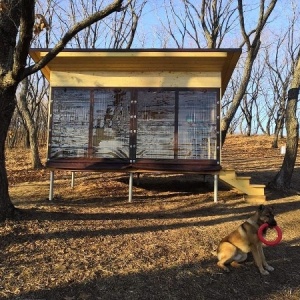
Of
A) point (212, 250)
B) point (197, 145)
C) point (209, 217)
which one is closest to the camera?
point (212, 250)

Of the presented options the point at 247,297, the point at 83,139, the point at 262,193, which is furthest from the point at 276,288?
the point at 83,139

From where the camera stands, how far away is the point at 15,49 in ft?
19.3

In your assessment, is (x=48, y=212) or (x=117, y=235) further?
(x=48, y=212)

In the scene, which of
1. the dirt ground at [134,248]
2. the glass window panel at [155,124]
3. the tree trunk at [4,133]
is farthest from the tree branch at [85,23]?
the glass window panel at [155,124]

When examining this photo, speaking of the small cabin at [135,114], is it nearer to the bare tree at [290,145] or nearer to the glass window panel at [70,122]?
the glass window panel at [70,122]

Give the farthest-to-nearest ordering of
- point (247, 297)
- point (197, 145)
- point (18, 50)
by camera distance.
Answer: point (197, 145) < point (18, 50) < point (247, 297)

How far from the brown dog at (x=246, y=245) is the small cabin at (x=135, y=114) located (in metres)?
3.86

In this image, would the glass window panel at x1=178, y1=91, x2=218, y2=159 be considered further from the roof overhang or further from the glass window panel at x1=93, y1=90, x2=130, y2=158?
the glass window panel at x1=93, y1=90, x2=130, y2=158

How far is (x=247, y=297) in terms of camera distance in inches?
186

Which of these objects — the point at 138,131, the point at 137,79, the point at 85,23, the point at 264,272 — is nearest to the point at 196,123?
the point at 138,131

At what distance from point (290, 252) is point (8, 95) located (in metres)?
5.38

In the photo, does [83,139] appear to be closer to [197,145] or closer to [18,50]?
[197,145]

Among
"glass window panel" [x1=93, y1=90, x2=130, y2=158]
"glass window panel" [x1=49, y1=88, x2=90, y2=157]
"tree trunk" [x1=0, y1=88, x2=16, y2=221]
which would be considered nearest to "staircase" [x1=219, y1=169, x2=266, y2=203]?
"glass window panel" [x1=93, y1=90, x2=130, y2=158]

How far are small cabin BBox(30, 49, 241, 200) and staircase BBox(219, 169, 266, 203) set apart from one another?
375 millimetres
